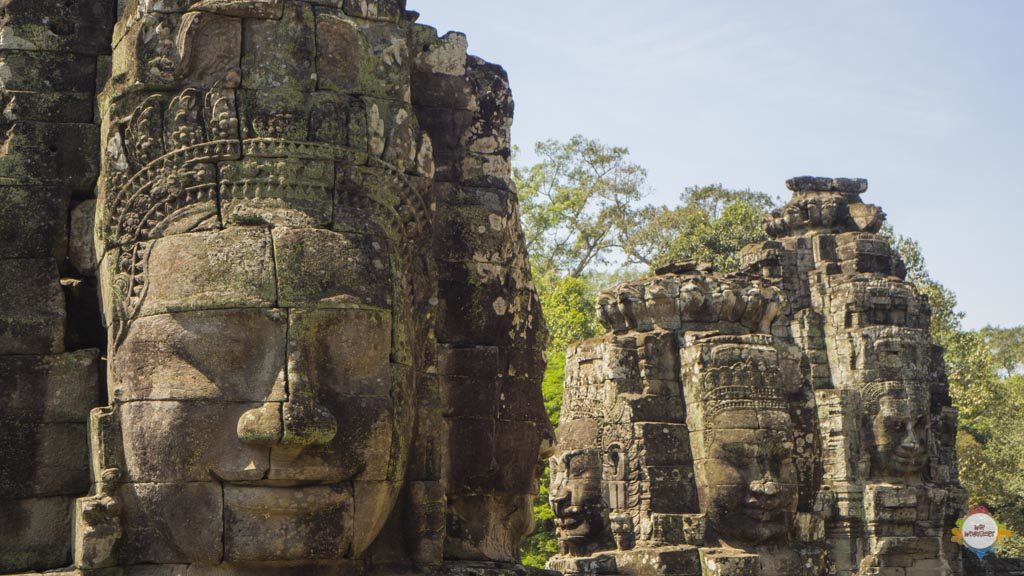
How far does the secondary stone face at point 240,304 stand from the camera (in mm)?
5957

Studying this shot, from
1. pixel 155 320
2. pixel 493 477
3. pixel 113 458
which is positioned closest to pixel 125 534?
pixel 113 458

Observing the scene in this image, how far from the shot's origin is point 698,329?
16.1 m

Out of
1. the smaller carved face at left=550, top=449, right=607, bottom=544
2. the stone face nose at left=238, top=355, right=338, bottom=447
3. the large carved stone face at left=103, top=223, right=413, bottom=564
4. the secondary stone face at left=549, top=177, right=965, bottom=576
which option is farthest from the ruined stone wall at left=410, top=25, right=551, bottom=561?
the smaller carved face at left=550, top=449, right=607, bottom=544

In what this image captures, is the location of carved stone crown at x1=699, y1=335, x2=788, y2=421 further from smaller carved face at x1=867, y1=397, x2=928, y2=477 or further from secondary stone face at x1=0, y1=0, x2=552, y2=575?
secondary stone face at x1=0, y1=0, x2=552, y2=575

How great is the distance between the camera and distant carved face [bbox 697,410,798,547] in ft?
50.3

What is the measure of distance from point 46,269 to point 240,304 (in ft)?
4.44

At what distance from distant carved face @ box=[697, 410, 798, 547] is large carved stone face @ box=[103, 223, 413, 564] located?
969cm

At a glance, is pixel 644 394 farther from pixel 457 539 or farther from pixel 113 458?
pixel 113 458

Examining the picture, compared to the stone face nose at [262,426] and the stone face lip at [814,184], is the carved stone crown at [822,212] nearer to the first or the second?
the stone face lip at [814,184]

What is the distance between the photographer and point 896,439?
21.8m

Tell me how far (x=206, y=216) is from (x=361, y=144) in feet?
2.56

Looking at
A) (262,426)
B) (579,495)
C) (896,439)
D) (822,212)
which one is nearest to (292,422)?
(262,426)

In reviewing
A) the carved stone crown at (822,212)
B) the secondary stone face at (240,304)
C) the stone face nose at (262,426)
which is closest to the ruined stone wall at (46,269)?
the secondary stone face at (240,304)

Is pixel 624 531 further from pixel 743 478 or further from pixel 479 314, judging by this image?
pixel 479 314
